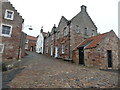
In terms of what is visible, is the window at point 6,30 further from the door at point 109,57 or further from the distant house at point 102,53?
the door at point 109,57

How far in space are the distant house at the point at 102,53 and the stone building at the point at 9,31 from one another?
37.5 ft

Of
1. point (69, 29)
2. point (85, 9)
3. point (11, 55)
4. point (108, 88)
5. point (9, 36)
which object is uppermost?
point (85, 9)

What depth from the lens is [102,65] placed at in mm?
11992

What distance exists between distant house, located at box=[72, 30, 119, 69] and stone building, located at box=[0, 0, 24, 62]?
1143 cm

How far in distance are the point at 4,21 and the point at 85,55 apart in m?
14.3

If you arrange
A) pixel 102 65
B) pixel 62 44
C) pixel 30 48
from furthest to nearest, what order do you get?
1. pixel 30 48
2. pixel 62 44
3. pixel 102 65

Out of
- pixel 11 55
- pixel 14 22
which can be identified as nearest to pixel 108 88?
pixel 11 55

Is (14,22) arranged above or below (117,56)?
above

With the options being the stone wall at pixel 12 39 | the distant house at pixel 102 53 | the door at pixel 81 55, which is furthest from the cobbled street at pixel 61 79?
the stone wall at pixel 12 39

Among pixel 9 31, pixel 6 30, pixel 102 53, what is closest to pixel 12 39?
pixel 9 31

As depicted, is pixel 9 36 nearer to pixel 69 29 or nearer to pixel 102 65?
pixel 69 29

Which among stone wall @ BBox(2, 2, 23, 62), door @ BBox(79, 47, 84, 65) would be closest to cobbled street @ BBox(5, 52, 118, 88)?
door @ BBox(79, 47, 84, 65)

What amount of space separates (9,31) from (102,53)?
15.2m

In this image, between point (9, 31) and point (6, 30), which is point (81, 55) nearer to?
point (9, 31)
